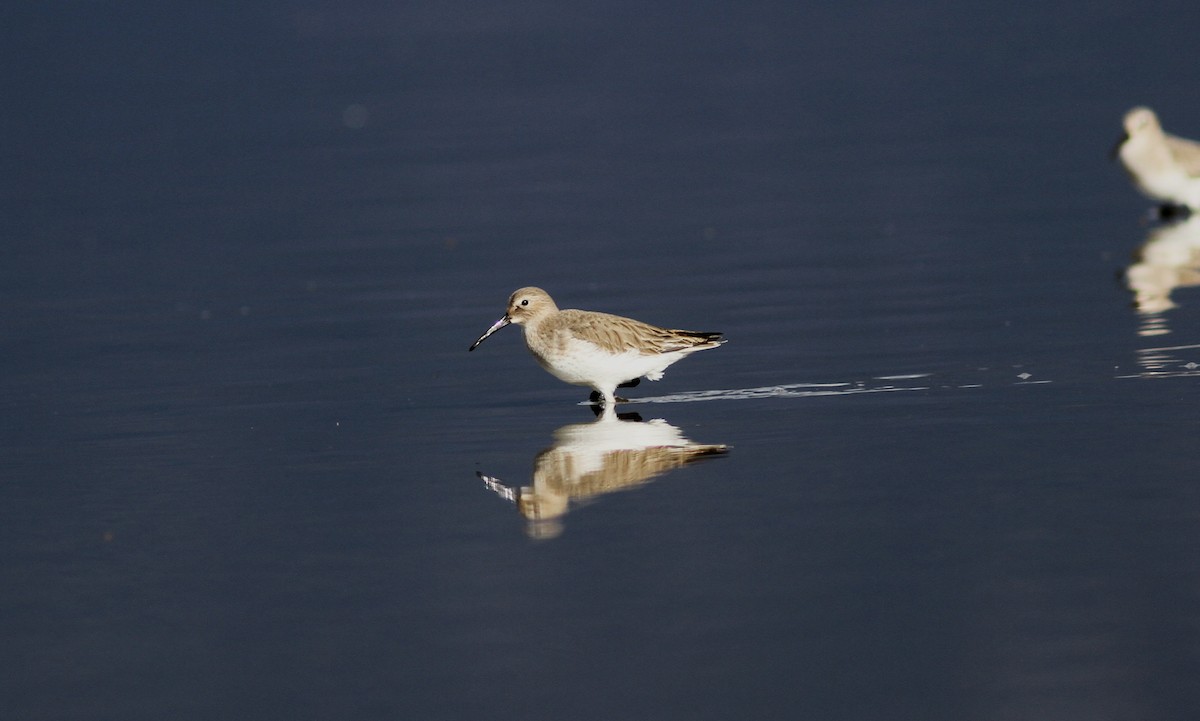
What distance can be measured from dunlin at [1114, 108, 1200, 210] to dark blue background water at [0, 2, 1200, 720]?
0.45m

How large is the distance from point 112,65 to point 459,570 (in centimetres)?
4548

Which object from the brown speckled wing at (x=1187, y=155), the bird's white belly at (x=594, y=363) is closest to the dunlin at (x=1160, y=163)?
the brown speckled wing at (x=1187, y=155)

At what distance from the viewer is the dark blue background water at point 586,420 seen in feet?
22.3

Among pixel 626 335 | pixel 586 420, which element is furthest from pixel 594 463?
pixel 626 335

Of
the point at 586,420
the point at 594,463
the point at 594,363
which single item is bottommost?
the point at 594,463

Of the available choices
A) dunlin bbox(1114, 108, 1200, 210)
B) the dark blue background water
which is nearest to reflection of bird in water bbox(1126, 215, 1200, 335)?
the dark blue background water

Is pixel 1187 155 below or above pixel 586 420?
above

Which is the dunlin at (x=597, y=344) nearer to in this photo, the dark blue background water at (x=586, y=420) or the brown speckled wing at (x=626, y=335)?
the brown speckled wing at (x=626, y=335)

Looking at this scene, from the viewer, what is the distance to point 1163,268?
16078mm

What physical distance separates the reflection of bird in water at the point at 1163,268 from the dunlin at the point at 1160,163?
27.4 inches

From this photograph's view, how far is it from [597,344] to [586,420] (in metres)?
0.46

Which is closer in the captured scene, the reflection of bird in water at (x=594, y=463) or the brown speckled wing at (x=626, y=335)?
the reflection of bird in water at (x=594, y=463)

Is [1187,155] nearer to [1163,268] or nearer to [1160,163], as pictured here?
[1160,163]

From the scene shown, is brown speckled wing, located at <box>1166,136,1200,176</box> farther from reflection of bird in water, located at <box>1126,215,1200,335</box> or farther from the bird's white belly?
the bird's white belly
